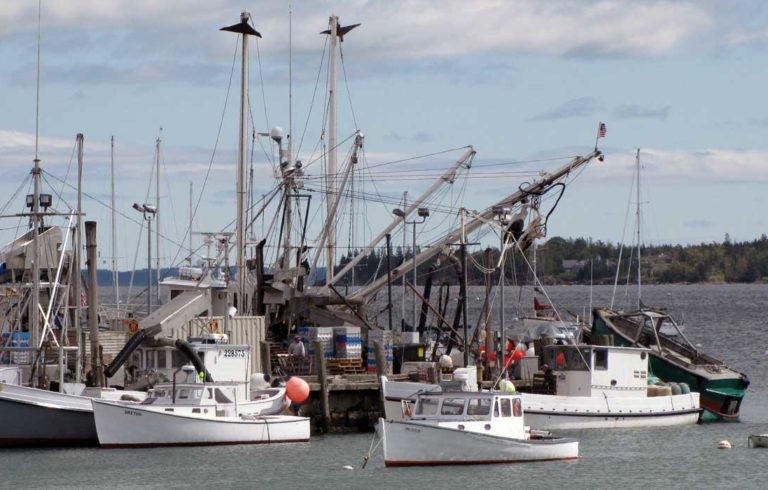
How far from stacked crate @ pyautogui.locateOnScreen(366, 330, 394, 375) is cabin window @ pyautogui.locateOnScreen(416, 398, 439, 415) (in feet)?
37.5

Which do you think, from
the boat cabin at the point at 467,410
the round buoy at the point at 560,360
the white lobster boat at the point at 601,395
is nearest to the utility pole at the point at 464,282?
the white lobster boat at the point at 601,395

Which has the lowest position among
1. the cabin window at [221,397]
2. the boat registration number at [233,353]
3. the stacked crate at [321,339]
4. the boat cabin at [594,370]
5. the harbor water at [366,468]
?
the harbor water at [366,468]

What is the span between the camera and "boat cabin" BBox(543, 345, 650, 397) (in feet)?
169

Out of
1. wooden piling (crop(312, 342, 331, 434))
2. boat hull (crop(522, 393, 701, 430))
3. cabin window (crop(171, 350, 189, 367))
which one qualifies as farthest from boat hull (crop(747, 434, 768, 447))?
cabin window (crop(171, 350, 189, 367))

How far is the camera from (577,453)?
1673 inches

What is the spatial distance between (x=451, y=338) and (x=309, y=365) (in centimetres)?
737

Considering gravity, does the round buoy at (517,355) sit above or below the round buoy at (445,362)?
above

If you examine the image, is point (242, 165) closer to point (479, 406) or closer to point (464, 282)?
point (464, 282)

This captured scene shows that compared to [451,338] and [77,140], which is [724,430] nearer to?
[451,338]

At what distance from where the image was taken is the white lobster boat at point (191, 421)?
146ft

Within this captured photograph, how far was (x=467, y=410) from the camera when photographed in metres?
40.0

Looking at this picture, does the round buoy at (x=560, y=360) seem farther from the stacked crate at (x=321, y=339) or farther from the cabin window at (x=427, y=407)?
the cabin window at (x=427, y=407)

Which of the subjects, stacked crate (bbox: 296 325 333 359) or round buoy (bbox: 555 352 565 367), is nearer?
round buoy (bbox: 555 352 565 367)

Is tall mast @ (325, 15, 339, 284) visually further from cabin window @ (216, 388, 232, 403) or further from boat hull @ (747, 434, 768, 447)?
boat hull @ (747, 434, 768, 447)
